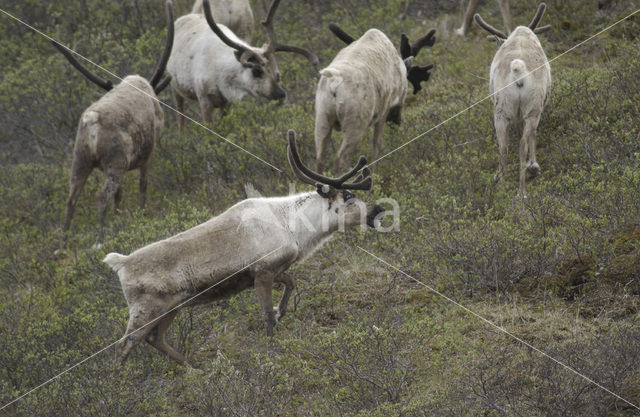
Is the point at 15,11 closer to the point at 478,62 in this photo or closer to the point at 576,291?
the point at 478,62

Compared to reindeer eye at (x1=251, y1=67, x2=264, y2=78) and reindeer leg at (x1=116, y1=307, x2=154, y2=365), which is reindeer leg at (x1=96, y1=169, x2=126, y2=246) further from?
reindeer leg at (x1=116, y1=307, x2=154, y2=365)

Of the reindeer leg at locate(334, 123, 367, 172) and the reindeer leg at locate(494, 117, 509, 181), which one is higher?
the reindeer leg at locate(494, 117, 509, 181)

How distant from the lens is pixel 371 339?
6613 millimetres

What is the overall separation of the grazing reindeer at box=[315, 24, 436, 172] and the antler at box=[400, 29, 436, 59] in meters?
0.97

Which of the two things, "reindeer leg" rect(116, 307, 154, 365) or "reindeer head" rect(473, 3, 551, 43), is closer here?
"reindeer leg" rect(116, 307, 154, 365)

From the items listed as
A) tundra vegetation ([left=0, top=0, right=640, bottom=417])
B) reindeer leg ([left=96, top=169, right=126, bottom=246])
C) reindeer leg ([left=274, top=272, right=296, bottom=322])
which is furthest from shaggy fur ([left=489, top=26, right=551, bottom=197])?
reindeer leg ([left=96, top=169, right=126, bottom=246])

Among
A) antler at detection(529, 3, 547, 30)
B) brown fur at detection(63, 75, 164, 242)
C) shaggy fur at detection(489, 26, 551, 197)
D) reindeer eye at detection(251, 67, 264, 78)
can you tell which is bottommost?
brown fur at detection(63, 75, 164, 242)

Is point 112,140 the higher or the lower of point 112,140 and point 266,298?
the lower

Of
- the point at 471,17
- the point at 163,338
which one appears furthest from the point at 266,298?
the point at 471,17

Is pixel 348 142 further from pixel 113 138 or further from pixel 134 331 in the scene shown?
pixel 134 331

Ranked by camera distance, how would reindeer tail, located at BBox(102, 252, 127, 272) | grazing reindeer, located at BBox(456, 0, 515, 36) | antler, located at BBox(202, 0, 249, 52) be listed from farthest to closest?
grazing reindeer, located at BBox(456, 0, 515, 36), antler, located at BBox(202, 0, 249, 52), reindeer tail, located at BBox(102, 252, 127, 272)

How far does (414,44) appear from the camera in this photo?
12.1 m

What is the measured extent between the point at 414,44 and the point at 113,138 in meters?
4.68

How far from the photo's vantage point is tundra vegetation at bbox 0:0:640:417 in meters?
6.32
